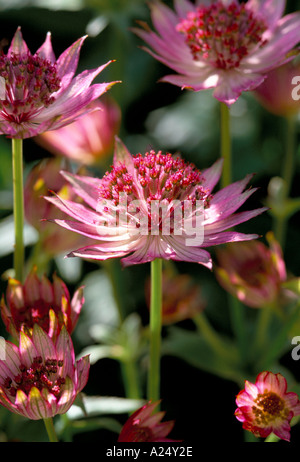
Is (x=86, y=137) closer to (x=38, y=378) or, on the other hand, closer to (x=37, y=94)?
(x=37, y=94)

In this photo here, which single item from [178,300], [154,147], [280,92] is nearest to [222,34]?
[280,92]

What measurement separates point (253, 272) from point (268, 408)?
26 centimetres

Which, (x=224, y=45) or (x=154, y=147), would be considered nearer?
(x=224, y=45)

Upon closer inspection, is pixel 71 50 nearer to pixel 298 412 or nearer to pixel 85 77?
pixel 85 77

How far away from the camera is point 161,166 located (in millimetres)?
487

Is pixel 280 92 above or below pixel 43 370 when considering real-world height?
above

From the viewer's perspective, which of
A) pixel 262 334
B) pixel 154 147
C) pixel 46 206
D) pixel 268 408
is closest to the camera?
pixel 268 408

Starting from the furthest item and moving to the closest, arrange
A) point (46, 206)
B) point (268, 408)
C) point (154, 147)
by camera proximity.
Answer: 1. point (154, 147)
2. point (46, 206)
3. point (268, 408)

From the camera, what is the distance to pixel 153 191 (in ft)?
1.60

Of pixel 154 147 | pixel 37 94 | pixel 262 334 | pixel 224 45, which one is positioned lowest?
pixel 262 334

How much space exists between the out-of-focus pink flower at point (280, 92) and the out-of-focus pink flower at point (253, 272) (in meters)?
0.17

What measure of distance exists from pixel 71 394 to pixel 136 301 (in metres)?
0.47

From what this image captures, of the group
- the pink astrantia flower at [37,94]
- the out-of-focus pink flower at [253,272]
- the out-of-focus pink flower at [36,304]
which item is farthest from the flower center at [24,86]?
the out-of-focus pink flower at [253,272]

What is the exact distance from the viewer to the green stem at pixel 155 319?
1.47 feet
